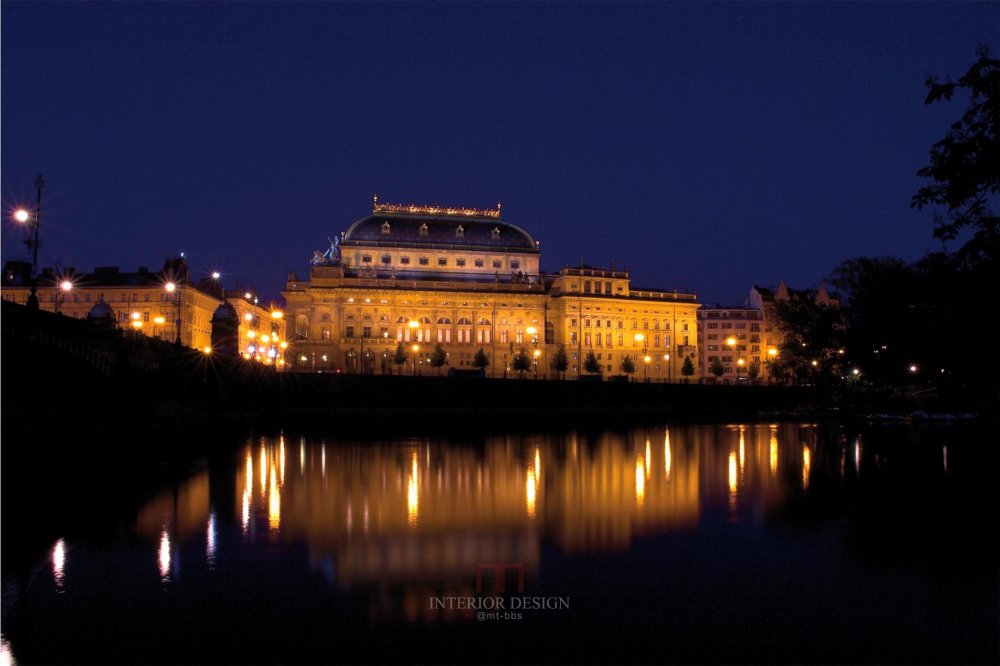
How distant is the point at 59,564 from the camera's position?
1766 centimetres

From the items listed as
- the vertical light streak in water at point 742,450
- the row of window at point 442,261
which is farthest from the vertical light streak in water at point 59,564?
the row of window at point 442,261

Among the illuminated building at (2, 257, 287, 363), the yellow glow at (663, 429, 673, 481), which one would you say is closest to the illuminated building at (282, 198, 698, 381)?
the illuminated building at (2, 257, 287, 363)

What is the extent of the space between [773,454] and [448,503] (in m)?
24.2

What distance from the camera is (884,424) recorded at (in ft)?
247

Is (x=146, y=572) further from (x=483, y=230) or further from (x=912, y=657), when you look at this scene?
(x=483, y=230)

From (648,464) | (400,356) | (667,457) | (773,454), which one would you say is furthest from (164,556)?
(400,356)

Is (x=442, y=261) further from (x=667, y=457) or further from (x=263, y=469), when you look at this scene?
(x=263, y=469)

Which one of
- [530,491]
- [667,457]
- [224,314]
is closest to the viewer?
[530,491]

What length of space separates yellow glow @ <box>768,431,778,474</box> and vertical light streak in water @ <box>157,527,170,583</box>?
23428 mm

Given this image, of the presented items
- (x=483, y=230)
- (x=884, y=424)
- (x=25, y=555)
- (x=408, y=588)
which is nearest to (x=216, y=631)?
(x=408, y=588)

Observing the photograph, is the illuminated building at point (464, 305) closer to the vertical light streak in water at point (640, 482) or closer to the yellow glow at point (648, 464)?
the yellow glow at point (648, 464)

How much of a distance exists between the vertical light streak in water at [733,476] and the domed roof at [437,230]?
114 meters

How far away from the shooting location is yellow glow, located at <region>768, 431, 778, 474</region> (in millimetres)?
37550

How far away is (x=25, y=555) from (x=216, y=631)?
766 centimetres
